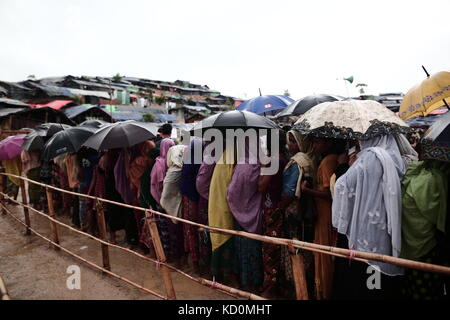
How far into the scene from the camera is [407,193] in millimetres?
1919

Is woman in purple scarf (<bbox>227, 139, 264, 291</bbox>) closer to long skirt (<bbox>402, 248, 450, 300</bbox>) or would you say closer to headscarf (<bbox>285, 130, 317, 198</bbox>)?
headscarf (<bbox>285, 130, 317, 198</bbox>)

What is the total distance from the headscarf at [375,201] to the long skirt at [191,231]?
6.65 ft

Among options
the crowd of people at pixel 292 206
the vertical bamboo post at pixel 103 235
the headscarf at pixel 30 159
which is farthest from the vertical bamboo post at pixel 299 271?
the headscarf at pixel 30 159

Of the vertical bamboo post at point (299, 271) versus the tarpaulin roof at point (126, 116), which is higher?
the tarpaulin roof at point (126, 116)

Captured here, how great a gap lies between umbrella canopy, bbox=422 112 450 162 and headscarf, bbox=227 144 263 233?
1.54m

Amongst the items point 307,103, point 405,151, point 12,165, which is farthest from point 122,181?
point 12,165

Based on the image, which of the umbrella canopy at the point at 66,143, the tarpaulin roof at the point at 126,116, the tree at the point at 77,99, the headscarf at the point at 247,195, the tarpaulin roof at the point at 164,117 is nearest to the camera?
the headscarf at the point at 247,195

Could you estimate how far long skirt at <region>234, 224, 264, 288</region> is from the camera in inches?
122

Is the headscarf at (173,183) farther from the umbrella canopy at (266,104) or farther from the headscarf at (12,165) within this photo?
the headscarf at (12,165)

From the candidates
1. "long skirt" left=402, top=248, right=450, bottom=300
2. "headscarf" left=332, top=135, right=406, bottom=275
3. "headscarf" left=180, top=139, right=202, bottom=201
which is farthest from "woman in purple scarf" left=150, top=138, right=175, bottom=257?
"long skirt" left=402, top=248, right=450, bottom=300

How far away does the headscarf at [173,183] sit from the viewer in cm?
372

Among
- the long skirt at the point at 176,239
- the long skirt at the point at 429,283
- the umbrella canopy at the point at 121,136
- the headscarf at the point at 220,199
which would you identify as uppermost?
the umbrella canopy at the point at 121,136
